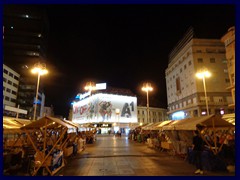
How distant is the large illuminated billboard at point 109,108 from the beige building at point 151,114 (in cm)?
680

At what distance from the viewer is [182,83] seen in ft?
186

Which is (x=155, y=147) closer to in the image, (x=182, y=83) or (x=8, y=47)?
(x=182, y=83)

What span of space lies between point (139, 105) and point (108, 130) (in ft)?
77.5

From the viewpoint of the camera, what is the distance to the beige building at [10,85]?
58.9m

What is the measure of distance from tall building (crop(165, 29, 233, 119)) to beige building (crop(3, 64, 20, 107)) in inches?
2225

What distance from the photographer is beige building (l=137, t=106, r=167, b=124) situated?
86.4m

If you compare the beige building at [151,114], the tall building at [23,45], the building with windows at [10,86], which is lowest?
the beige building at [151,114]

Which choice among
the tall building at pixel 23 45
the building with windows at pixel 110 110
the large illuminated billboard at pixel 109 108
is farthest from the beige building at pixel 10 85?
the building with windows at pixel 110 110

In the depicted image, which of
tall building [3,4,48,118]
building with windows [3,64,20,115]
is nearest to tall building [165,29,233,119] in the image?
building with windows [3,64,20,115]

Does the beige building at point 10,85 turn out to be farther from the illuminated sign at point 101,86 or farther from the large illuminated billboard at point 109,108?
the illuminated sign at point 101,86

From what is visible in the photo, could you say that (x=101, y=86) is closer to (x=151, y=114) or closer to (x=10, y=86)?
(x=151, y=114)

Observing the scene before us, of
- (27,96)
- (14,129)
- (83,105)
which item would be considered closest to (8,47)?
(27,96)

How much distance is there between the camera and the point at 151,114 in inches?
3472

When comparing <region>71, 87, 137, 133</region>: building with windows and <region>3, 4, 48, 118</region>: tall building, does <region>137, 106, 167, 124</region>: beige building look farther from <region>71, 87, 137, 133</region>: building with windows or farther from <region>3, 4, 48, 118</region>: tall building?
<region>3, 4, 48, 118</region>: tall building
